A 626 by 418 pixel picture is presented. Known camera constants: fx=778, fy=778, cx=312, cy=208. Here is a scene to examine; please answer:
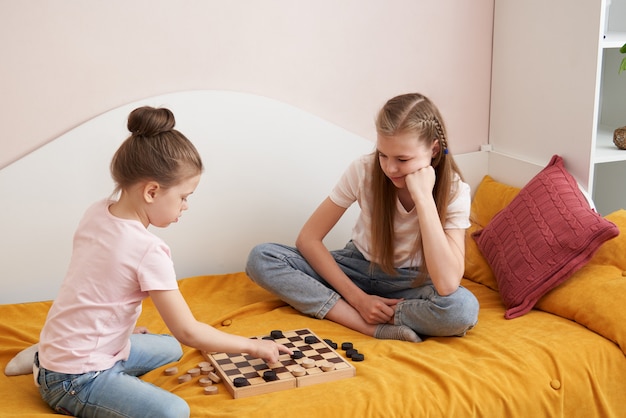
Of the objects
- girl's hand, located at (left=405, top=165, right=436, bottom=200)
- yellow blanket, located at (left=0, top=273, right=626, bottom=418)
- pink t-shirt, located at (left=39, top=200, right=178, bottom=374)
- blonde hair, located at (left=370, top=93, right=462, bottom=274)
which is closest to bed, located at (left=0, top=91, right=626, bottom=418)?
yellow blanket, located at (left=0, top=273, right=626, bottom=418)

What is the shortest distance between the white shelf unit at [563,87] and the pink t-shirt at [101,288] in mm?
1276

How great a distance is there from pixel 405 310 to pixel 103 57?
100 cm

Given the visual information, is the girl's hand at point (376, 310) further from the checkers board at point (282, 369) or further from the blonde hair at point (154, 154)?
the blonde hair at point (154, 154)

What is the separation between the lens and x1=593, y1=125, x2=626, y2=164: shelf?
6.95 ft

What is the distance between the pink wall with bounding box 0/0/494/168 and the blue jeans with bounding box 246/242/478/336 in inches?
20.2

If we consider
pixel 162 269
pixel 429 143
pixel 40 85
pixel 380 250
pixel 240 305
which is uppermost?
pixel 40 85

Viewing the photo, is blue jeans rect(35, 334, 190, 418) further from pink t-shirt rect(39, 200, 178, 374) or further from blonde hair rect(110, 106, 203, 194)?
blonde hair rect(110, 106, 203, 194)

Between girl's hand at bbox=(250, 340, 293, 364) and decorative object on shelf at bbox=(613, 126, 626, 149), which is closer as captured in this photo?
girl's hand at bbox=(250, 340, 293, 364)

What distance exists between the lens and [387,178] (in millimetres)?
1844

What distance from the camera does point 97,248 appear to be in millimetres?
1388

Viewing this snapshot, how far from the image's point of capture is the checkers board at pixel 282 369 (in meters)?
1.48

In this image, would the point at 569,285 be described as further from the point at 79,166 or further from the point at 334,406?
the point at 79,166

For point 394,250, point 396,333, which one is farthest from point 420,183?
point 396,333

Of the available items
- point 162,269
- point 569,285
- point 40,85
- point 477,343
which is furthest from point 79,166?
point 569,285
